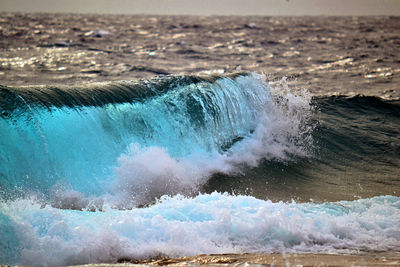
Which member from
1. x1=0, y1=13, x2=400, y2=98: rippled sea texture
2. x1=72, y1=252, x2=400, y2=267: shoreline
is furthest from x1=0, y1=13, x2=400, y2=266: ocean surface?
x1=0, y1=13, x2=400, y2=98: rippled sea texture

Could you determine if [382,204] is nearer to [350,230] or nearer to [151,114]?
[350,230]

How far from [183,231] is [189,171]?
2492 mm

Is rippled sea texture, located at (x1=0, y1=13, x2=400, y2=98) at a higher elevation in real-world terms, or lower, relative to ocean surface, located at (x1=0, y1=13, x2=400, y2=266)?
higher

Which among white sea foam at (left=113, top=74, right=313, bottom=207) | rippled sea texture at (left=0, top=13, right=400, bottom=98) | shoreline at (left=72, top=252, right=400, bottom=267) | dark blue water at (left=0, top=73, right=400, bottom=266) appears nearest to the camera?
shoreline at (left=72, top=252, right=400, bottom=267)

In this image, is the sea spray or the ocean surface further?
the sea spray

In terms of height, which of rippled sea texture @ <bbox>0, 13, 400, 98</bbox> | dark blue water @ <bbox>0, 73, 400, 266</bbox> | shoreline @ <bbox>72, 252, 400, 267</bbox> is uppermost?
rippled sea texture @ <bbox>0, 13, 400, 98</bbox>

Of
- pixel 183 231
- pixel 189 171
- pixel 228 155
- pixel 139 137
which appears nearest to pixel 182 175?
pixel 189 171

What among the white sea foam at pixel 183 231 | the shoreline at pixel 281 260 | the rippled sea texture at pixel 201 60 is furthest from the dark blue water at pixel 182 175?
the rippled sea texture at pixel 201 60

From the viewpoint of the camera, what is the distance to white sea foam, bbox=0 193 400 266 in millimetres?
3795

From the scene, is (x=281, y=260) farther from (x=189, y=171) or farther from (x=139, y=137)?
(x=139, y=137)

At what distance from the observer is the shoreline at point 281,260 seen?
3.65 metres

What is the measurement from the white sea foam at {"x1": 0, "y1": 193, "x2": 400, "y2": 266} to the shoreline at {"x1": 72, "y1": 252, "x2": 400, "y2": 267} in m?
0.15

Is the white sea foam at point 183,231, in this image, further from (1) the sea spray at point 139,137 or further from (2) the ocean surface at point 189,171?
(1) the sea spray at point 139,137

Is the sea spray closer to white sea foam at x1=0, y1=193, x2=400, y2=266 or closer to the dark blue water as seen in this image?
the dark blue water
